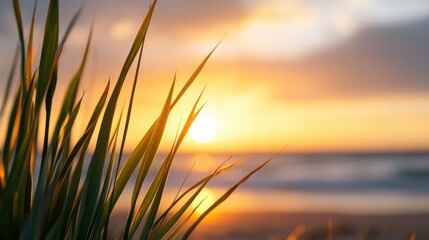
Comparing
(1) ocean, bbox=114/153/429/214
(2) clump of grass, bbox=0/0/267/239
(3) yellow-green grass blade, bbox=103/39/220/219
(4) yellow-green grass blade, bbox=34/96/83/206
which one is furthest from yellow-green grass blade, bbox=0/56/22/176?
(1) ocean, bbox=114/153/429/214

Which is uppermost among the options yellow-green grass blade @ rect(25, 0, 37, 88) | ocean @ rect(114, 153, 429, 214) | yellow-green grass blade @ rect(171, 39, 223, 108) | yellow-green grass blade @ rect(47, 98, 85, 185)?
ocean @ rect(114, 153, 429, 214)

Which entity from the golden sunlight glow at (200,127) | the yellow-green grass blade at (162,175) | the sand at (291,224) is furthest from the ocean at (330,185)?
the yellow-green grass blade at (162,175)

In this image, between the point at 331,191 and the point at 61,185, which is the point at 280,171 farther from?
the point at 61,185

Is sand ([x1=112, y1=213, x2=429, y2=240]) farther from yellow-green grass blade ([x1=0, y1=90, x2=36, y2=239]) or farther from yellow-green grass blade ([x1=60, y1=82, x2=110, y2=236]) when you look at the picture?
yellow-green grass blade ([x1=0, y1=90, x2=36, y2=239])

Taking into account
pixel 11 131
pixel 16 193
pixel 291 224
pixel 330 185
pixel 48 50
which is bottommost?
pixel 16 193

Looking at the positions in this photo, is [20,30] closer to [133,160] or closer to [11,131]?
[11,131]

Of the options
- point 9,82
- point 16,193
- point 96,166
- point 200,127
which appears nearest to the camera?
point 16,193

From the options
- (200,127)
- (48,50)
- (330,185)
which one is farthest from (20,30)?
(330,185)


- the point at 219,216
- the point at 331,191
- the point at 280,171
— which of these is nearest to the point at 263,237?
the point at 219,216

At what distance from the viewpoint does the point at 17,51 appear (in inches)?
61.9

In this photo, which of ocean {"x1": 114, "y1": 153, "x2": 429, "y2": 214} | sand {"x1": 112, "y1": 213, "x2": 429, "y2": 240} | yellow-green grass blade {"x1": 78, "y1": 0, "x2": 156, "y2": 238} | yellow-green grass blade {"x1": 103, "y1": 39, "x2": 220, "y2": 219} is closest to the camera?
yellow-green grass blade {"x1": 78, "y1": 0, "x2": 156, "y2": 238}

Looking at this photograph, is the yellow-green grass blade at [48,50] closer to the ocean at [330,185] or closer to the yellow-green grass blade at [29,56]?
the yellow-green grass blade at [29,56]

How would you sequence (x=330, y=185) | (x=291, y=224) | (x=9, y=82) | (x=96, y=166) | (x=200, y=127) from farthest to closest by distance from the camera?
1. (x=330, y=185)
2. (x=291, y=224)
3. (x=200, y=127)
4. (x=9, y=82)
5. (x=96, y=166)

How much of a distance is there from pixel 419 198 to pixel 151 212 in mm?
14007
